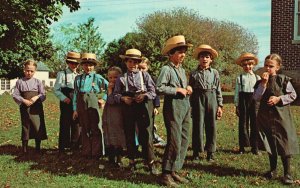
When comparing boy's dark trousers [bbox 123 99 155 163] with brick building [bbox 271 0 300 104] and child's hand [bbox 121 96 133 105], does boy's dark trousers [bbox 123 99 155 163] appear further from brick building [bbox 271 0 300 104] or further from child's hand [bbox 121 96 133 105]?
brick building [bbox 271 0 300 104]

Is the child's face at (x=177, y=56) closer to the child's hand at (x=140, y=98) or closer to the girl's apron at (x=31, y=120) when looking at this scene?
the child's hand at (x=140, y=98)

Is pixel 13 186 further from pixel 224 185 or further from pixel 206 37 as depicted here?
pixel 206 37

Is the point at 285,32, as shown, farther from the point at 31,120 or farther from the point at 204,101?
the point at 31,120

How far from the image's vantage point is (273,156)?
22.3ft

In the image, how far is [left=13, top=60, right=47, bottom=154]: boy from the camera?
29.3ft

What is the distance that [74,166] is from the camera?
7.81 meters

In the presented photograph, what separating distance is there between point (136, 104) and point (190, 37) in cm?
3611

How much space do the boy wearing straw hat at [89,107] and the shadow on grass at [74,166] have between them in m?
0.25

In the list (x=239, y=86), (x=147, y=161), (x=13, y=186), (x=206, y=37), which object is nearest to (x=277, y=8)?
(x=239, y=86)

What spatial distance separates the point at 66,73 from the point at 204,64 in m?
2.93

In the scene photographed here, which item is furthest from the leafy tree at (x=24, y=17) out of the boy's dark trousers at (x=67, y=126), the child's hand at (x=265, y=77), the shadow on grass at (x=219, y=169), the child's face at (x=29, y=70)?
the child's hand at (x=265, y=77)

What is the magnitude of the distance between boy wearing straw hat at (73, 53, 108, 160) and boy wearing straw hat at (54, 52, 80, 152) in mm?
645

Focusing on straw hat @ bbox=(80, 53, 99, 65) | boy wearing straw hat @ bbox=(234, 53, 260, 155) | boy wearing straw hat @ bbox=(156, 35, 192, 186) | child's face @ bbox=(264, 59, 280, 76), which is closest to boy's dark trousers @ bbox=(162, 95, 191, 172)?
boy wearing straw hat @ bbox=(156, 35, 192, 186)

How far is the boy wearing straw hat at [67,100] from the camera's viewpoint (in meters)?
8.93
